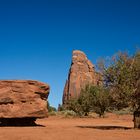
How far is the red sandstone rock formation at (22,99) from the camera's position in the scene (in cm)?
2870

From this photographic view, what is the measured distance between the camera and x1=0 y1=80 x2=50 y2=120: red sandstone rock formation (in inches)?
1130

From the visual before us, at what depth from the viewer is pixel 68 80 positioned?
152625mm

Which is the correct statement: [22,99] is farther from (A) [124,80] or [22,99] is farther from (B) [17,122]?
(A) [124,80]

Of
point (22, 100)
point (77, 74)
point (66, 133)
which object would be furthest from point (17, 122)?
point (77, 74)

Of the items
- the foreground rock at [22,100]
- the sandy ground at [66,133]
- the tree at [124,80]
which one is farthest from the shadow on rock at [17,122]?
the tree at [124,80]

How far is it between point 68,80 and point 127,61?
403 ft

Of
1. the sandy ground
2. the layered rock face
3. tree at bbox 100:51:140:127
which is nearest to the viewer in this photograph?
the sandy ground

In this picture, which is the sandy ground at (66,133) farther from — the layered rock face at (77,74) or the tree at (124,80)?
the layered rock face at (77,74)

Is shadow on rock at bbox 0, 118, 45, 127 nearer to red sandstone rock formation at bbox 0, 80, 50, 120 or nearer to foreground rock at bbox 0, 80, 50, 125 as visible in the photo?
foreground rock at bbox 0, 80, 50, 125

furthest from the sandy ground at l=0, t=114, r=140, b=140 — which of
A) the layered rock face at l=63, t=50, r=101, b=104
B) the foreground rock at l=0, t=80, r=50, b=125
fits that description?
the layered rock face at l=63, t=50, r=101, b=104

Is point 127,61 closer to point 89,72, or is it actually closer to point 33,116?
point 33,116

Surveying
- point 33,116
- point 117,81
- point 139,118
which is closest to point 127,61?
point 117,81

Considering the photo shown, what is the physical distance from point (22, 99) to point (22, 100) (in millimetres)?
87

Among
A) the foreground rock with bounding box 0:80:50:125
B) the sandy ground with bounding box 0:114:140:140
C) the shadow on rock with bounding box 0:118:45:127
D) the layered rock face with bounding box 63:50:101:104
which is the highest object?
the layered rock face with bounding box 63:50:101:104
